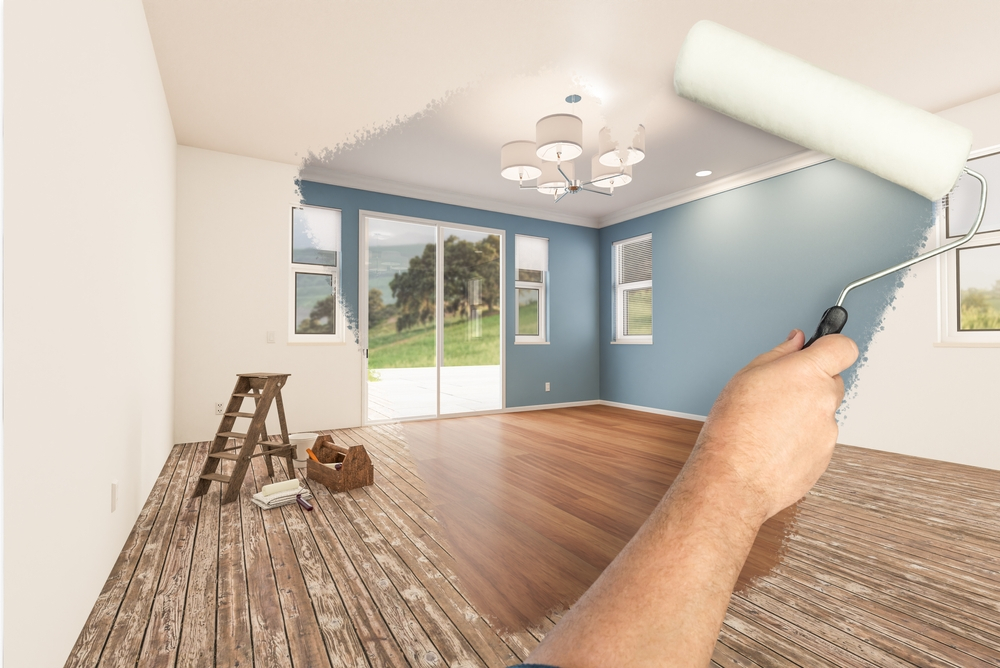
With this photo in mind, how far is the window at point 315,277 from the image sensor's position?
473cm

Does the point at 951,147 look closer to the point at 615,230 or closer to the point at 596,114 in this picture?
the point at 596,114

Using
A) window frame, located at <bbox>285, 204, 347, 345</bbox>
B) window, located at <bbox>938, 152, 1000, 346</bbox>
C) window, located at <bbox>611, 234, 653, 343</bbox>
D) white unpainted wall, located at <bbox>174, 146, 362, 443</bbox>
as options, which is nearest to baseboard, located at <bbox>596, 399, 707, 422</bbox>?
window, located at <bbox>611, 234, 653, 343</bbox>

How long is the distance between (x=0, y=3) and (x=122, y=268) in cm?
129

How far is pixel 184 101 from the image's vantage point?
348 cm

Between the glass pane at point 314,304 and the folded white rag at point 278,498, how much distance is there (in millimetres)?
2382

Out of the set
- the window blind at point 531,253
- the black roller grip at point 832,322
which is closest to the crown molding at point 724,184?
the window blind at point 531,253

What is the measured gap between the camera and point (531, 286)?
248 inches

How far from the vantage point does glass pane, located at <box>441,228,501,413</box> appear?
5598 millimetres

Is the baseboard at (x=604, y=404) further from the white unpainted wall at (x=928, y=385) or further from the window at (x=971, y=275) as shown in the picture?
the window at (x=971, y=275)

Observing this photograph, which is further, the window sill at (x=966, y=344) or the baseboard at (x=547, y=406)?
the baseboard at (x=547, y=406)

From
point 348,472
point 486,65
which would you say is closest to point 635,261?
point 486,65

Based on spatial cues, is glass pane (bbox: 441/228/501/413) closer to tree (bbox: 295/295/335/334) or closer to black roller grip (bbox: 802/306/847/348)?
tree (bbox: 295/295/335/334)

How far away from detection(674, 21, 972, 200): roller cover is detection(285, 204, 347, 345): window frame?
191 inches

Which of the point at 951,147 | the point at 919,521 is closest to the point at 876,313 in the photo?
the point at 919,521
